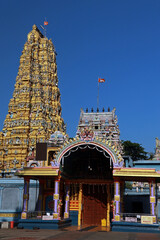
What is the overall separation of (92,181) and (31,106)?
41985 millimetres

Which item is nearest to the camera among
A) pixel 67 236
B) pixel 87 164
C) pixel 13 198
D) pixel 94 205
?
pixel 67 236

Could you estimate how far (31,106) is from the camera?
66.6 m

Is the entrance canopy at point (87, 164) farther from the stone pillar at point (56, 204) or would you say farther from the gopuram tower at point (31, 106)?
the gopuram tower at point (31, 106)

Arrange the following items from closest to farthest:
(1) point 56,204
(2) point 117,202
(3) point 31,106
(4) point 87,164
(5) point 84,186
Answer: (2) point 117,202
(1) point 56,204
(5) point 84,186
(4) point 87,164
(3) point 31,106

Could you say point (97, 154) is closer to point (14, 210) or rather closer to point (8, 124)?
point (14, 210)

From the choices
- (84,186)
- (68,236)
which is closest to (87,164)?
(84,186)

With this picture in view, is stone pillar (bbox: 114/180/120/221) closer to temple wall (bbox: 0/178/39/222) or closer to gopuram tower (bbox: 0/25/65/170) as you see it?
temple wall (bbox: 0/178/39/222)

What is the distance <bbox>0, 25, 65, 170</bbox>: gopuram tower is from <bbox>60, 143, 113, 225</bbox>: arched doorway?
3144 centimetres

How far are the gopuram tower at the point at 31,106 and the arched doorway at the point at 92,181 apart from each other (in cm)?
3144

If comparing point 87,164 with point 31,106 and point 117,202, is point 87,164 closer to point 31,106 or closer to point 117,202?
point 117,202

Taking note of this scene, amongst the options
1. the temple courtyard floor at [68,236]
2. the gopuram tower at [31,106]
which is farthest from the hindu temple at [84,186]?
the gopuram tower at [31,106]

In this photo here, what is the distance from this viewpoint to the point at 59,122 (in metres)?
70.2

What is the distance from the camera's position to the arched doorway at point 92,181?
27438 mm

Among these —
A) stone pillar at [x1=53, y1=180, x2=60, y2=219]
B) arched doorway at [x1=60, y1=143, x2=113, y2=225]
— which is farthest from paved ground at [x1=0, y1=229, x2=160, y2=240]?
arched doorway at [x1=60, y1=143, x2=113, y2=225]
